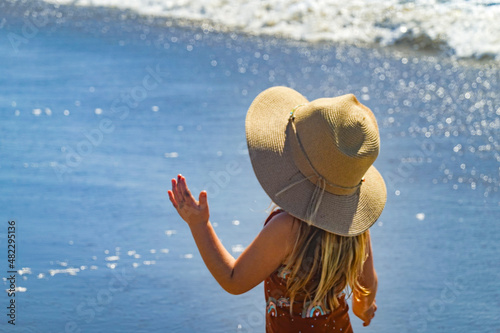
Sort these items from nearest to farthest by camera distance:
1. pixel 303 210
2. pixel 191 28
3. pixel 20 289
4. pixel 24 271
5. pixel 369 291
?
pixel 303 210
pixel 369 291
pixel 20 289
pixel 24 271
pixel 191 28

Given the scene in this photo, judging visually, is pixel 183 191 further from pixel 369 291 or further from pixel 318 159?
pixel 369 291

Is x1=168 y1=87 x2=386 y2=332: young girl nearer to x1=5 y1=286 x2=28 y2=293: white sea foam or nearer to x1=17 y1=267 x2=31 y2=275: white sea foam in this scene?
x1=5 y1=286 x2=28 y2=293: white sea foam

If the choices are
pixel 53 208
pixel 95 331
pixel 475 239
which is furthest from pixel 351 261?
pixel 53 208

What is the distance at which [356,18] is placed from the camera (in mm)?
7930

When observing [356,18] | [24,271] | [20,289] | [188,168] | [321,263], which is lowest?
[321,263]

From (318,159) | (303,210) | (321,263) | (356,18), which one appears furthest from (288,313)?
(356,18)

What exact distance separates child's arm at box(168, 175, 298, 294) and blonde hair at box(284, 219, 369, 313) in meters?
0.04

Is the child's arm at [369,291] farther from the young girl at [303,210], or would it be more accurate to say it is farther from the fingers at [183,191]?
the fingers at [183,191]

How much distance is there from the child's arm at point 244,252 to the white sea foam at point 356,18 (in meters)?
5.42

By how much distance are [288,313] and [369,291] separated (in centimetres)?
32

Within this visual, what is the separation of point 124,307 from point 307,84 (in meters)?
3.28

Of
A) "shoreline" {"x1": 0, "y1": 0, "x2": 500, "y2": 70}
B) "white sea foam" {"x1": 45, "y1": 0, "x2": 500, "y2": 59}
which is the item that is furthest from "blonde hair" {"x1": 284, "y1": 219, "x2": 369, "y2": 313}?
"white sea foam" {"x1": 45, "y1": 0, "x2": 500, "y2": 59}

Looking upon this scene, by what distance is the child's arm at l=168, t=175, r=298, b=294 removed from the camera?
6.53 feet

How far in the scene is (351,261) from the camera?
2098mm
